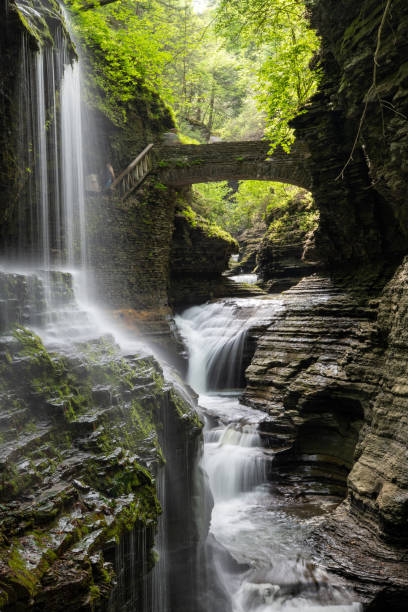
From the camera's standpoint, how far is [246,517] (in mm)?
5711

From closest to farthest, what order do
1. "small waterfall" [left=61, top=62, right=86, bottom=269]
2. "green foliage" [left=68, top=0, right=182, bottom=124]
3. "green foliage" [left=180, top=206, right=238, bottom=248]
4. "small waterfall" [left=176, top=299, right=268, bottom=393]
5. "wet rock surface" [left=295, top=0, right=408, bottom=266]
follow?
1. "wet rock surface" [left=295, top=0, right=408, bottom=266]
2. "small waterfall" [left=61, top=62, right=86, bottom=269]
3. "small waterfall" [left=176, top=299, right=268, bottom=393]
4. "green foliage" [left=68, top=0, right=182, bottom=124]
5. "green foliage" [left=180, top=206, right=238, bottom=248]

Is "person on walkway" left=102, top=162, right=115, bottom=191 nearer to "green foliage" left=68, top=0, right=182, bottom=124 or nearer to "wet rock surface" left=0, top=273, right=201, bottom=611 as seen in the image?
"green foliage" left=68, top=0, right=182, bottom=124

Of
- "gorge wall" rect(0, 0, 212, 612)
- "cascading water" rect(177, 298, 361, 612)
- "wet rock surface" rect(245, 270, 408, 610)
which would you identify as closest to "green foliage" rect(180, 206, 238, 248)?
"cascading water" rect(177, 298, 361, 612)

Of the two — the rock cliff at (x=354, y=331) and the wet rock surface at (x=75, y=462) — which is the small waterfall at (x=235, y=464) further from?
the wet rock surface at (x=75, y=462)

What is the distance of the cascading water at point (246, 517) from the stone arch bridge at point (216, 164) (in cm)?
496

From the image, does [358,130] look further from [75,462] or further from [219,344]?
[219,344]

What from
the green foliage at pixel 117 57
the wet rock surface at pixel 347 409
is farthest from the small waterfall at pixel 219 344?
the green foliage at pixel 117 57

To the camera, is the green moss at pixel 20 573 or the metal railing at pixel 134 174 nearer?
the green moss at pixel 20 573

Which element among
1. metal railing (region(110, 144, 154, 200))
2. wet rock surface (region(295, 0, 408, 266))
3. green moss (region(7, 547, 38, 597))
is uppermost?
metal railing (region(110, 144, 154, 200))

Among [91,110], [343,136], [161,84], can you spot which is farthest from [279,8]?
[161,84]

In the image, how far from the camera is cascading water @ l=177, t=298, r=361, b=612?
13.6 ft

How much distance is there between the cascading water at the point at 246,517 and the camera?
4160 mm

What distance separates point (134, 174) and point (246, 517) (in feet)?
34.5

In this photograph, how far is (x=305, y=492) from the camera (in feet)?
20.1
